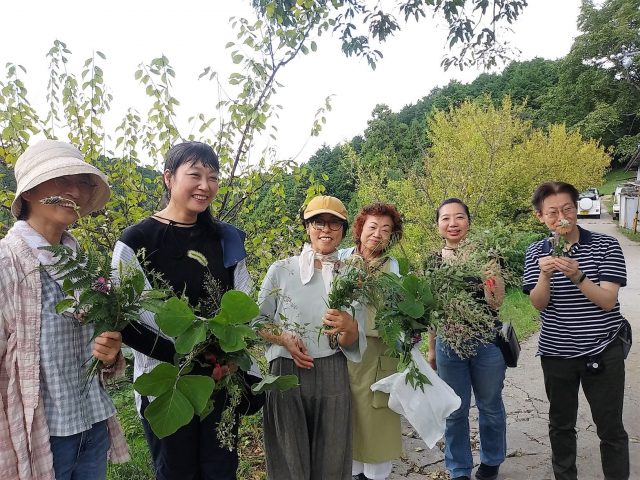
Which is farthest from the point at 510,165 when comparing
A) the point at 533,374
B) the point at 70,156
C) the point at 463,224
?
the point at 70,156

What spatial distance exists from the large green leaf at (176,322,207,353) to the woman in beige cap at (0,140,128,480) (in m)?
0.24

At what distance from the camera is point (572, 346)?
248cm

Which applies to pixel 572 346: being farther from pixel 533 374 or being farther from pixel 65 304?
pixel 533 374

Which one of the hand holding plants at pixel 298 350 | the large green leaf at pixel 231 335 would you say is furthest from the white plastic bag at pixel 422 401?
the large green leaf at pixel 231 335

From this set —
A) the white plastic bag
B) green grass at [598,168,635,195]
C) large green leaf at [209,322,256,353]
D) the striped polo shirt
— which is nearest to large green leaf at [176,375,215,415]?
large green leaf at [209,322,256,353]

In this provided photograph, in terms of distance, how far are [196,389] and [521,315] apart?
25.2 feet

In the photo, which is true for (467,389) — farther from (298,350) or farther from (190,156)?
(190,156)

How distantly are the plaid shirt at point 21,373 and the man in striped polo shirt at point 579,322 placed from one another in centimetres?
238

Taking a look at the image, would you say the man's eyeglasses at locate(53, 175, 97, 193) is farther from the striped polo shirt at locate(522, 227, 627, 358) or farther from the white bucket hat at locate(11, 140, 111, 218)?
the striped polo shirt at locate(522, 227, 627, 358)

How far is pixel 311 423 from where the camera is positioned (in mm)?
2281

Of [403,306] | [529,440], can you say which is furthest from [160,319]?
[529,440]

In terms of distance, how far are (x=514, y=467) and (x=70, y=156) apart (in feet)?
10.7

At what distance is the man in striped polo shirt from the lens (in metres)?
2.42

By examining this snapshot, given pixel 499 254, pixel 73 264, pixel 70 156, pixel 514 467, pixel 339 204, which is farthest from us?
pixel 514 467
